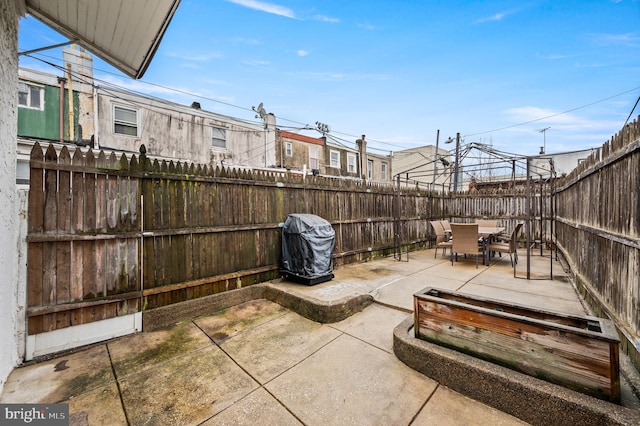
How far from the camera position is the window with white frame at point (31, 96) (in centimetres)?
752

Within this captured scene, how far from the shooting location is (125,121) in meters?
9.13

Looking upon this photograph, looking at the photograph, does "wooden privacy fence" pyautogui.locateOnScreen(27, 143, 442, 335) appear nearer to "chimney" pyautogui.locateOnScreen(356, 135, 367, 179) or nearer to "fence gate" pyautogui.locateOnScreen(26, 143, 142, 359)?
"fence gate" pyautogui.locateOnScreen(26, 143, 142, 359)

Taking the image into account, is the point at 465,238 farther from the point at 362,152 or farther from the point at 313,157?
the point at 362,152

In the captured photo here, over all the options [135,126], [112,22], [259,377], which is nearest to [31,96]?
[135,126]

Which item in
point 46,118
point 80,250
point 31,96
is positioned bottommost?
point 80,250

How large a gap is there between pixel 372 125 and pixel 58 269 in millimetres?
19458

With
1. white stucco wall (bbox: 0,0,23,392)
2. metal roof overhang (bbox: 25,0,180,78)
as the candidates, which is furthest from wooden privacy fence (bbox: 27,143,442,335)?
metal roof overhang (bbox: 25,0,180,78)

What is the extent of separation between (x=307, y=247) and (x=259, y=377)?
2.19 m

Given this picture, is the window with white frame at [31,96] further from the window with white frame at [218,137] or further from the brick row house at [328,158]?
the brick row house at [328,158]

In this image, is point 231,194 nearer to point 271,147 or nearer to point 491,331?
point 491,331

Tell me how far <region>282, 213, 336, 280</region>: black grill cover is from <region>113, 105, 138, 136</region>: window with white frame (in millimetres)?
8854

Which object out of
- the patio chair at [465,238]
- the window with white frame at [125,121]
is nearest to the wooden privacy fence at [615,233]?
the patio chair at [465,238]

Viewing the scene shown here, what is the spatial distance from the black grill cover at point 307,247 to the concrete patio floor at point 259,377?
2.06ft

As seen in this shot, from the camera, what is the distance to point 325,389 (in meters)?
1.90
